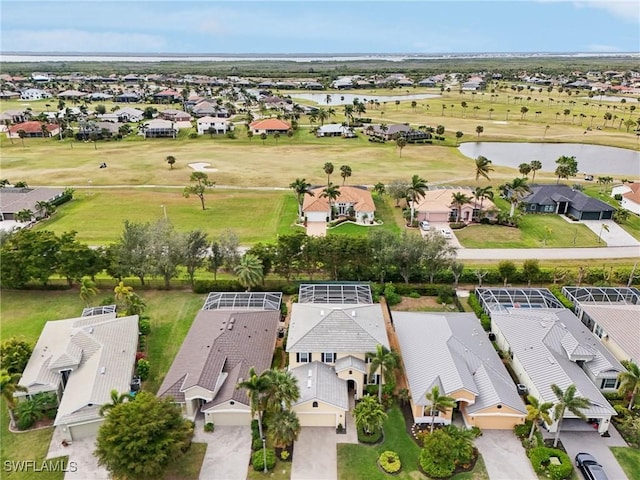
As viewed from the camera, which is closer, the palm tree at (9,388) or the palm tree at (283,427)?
the palm tree at (283,427)

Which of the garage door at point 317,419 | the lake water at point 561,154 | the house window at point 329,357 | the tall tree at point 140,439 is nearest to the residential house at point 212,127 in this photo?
the lake water at point 561,154

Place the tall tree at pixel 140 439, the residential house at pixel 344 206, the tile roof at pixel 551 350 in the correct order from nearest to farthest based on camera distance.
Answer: the tall tree at pixel 140 439 → the tile roof at pixel 551 350 → the residential house at pixel 344 206

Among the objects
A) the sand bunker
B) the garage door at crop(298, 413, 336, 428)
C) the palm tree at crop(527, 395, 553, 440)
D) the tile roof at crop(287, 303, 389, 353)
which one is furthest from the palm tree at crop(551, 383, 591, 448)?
the sand bunker

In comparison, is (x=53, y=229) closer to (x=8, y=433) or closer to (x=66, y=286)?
(x=66, y=286)

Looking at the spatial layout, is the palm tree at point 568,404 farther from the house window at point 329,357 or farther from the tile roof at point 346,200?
the tile roof at point 346,200

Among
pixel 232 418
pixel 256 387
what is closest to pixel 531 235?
pixel 232 418

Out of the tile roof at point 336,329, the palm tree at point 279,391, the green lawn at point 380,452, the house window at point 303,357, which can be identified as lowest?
the green lawn at point 380,452

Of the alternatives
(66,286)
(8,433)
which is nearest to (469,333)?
(8,433)
